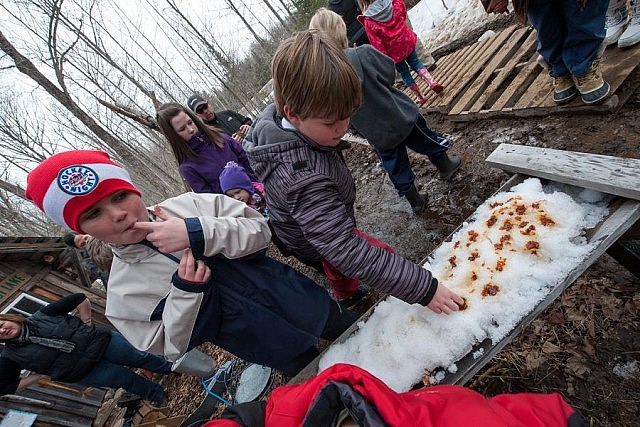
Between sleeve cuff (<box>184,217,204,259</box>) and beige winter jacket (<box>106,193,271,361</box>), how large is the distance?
0.02 meters

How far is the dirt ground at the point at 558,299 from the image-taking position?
1.61 m

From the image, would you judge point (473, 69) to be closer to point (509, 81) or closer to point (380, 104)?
point (509, 81)

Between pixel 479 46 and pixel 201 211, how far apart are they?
512 centimetres

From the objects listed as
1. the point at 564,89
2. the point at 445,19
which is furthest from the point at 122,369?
the point at 445,19

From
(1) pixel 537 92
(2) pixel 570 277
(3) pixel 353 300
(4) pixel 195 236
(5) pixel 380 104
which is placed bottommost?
(3) pixel 353 300

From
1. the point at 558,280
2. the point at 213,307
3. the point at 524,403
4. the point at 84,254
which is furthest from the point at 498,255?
the point at 84,254

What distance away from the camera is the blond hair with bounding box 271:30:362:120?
125cm

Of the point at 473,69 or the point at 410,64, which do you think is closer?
the point at 473,69

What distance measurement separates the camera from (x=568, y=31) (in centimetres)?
250

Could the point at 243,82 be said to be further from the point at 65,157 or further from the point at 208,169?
the point at 65,157

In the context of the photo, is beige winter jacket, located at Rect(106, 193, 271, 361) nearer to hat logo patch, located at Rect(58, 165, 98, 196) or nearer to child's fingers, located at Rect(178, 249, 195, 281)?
child's fingers, located at Rect(178, 249, 195, 281)

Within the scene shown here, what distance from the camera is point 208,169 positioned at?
10.3 ft

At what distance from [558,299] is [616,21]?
2.81m

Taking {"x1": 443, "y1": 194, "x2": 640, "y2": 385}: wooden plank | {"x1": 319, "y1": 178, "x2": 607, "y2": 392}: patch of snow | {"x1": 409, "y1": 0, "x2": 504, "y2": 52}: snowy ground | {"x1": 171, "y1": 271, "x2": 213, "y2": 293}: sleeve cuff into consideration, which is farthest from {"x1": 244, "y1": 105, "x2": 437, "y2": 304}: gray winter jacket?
{"x1": 409, "y1": 0, "x2": 504, "y2": 52}: snowy ground
